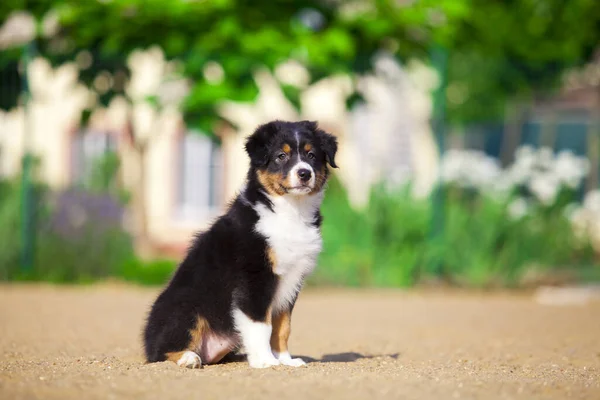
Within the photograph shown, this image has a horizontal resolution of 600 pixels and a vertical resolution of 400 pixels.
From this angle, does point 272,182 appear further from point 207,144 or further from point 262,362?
point 207,144

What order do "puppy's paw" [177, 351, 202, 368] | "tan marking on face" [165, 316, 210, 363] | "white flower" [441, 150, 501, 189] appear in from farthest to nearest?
"white flower" [441, 150, 501, 189], "tan marking on face" [165, 316, 210, 363], "puppy's paw" [177, 351, 202, 368]

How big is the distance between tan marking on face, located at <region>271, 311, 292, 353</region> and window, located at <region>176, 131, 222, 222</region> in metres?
13.4

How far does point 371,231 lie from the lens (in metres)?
12.8

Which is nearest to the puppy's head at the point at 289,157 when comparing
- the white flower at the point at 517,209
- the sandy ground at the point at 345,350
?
the sandy ground at the point at 345,350

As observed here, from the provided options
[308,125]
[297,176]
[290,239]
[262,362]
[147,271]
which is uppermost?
[308,125]

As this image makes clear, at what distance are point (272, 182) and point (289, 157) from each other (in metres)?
0.19

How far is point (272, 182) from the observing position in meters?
5.87

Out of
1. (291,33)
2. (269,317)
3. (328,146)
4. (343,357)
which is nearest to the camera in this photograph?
(269,317)

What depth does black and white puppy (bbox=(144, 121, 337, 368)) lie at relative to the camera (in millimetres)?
5598

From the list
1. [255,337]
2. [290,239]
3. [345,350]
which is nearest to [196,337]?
[255,337]

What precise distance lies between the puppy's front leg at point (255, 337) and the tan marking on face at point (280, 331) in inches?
11.1

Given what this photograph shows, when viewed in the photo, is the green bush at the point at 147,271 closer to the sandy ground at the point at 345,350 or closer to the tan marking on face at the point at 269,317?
the sandy ground at the point at 345,350

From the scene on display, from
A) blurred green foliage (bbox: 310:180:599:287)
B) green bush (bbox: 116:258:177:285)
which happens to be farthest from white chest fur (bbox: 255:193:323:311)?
green bush (bbox: 116:258:177:285)

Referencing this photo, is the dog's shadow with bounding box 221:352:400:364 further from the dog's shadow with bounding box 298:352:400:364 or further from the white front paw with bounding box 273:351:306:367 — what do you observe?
the white front paw with bounding box 273:351:306:367
